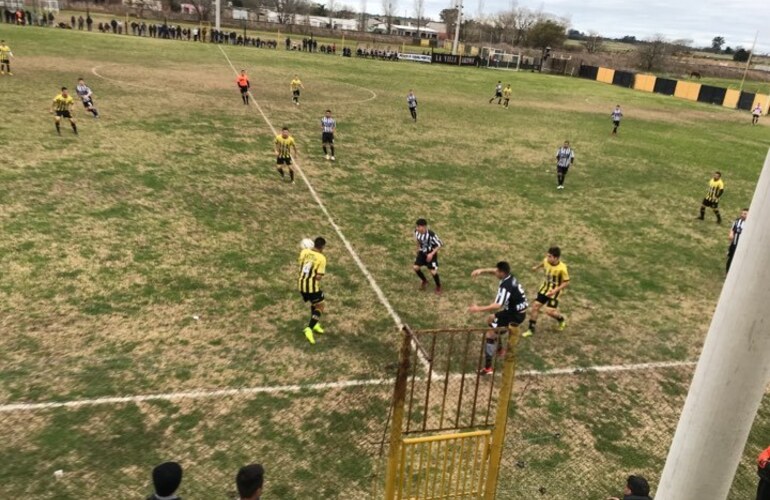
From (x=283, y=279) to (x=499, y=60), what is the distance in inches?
2960

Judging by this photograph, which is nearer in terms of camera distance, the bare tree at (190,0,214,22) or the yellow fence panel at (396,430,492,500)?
the yellow fence panel at (396,430,492,500)

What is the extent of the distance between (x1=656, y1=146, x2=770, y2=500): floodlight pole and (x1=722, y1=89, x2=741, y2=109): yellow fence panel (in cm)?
6491

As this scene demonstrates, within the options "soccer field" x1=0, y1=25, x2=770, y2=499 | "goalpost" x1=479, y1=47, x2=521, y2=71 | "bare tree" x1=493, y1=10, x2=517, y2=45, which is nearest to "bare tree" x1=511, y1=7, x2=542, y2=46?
"bare tree" x1=493, y1=10, x2=517, y2=45

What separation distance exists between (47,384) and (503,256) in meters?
10.7

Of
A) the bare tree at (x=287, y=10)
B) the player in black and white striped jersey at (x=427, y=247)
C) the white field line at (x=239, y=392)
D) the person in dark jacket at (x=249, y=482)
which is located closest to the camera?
the person in dark jacket at (x=249, y=482)

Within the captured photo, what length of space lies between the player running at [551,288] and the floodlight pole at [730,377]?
7070 mm

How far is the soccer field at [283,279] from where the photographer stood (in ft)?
25.3

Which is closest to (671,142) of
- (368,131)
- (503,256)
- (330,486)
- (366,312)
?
(368,131)

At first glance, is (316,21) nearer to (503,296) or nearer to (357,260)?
(357,260)

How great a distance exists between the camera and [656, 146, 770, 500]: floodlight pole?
333 centimetres

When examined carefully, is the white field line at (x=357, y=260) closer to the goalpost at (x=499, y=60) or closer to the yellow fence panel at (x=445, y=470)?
the yellow fence panel at (x=445, y=470)

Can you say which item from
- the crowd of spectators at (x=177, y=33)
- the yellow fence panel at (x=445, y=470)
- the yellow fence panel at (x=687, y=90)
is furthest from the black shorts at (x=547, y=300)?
the crowd of spectators at (x=177, y=33)

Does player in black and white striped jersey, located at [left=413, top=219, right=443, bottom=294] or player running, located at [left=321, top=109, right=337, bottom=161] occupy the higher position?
player running, located at [left=321, top=109, right=337, bottom=161]

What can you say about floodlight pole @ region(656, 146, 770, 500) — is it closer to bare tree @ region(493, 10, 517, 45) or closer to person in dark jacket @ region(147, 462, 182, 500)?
person in dark jacket @ region(147, 462, 182, 500)
